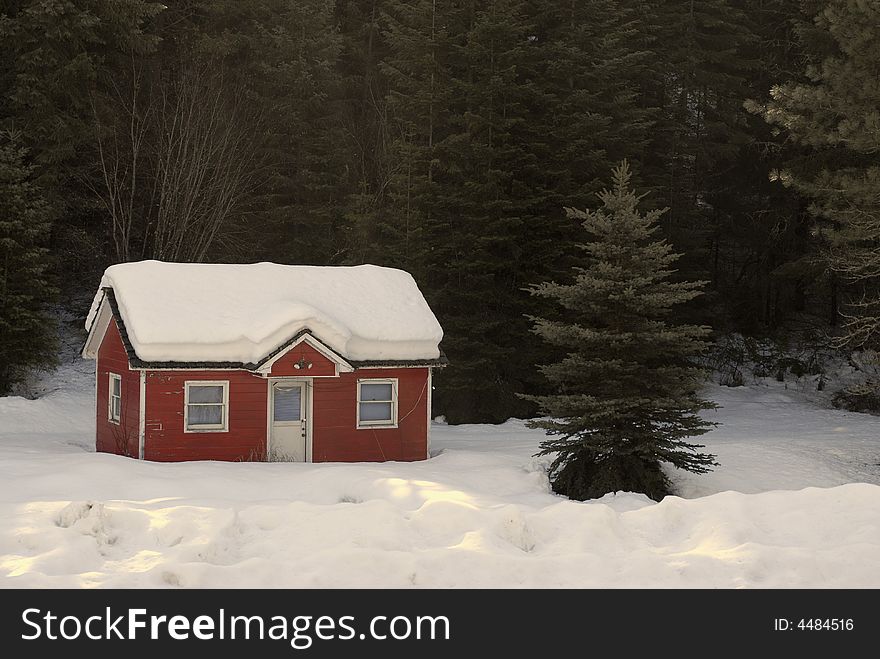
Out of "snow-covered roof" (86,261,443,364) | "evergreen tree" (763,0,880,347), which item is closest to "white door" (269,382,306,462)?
"snow-covered roof" (86,261,443,364)

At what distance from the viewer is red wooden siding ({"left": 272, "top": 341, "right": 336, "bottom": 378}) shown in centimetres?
2002

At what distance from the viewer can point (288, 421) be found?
2050 cm

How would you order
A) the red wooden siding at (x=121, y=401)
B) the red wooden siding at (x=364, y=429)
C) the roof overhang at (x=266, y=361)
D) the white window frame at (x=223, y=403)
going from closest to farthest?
the roof overhang at (x=266, y=361) → the white window frame at (x=223, y=403) → the red wooden siding at (x=121, y=401) → the red wooden siding at (x=364, y=429)

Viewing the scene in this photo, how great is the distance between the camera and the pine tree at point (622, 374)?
59.9 feet

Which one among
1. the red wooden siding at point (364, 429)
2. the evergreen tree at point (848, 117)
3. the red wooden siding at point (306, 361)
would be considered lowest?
the red wooden siding at point (364, 429)

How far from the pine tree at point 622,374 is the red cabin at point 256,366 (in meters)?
3.88

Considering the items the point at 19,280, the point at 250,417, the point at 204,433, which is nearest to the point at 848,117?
the point at 250,417

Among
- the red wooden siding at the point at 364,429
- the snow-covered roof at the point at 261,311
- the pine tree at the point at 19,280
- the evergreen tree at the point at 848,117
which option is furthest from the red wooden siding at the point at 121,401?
the evergreen tree at the point at 848,117

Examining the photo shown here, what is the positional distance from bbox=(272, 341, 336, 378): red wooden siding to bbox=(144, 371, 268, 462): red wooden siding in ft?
1.69

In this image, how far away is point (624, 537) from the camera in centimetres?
1066

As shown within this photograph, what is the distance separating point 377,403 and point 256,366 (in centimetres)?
304

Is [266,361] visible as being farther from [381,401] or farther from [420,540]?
[420,540]

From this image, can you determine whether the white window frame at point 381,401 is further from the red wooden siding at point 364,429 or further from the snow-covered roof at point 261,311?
the snow-covered roof at point 261,311
